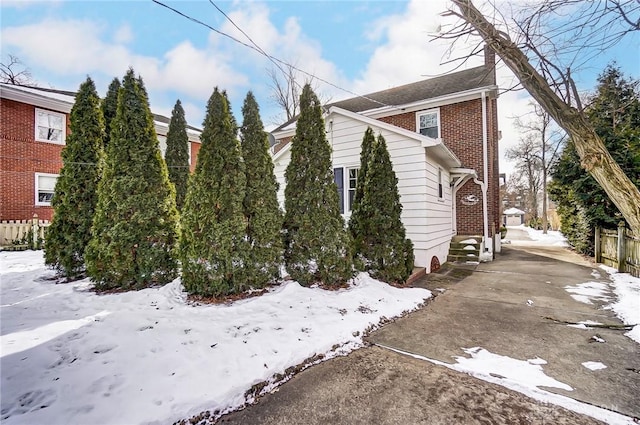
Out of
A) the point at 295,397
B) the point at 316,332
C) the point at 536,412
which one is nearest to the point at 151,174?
the point at 316,332

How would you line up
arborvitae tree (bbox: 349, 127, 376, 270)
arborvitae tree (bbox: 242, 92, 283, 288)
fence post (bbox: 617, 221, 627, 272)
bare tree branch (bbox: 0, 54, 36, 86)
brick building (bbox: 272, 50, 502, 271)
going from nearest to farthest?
arborvitae tree (bbox: 242, 92, 283, 288)
arborvitae tree (bbox: 349, 127, 376, 270)
fence post (bbox: 617, 221, 627, 272)
brick building (bbox: 272, 50, 502, 271)
bare tree branch (bbox: 0, 54, 36, 86)

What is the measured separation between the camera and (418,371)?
2.87 m

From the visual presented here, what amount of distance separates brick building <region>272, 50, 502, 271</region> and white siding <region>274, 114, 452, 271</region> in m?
0.03

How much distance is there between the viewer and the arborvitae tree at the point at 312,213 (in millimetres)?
5262

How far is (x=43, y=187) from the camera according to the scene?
38.7 feet

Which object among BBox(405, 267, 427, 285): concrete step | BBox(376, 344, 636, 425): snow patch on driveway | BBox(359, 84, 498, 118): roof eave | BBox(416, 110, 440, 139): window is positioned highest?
BBox(359, 84, 498, 118): roof eave

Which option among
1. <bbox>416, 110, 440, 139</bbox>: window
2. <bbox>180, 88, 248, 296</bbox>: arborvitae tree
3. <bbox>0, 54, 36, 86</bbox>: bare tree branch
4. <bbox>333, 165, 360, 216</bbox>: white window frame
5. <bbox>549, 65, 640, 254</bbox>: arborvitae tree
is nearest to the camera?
<bbox>180, 88, 248, 296</bbox>: arborvitae tree

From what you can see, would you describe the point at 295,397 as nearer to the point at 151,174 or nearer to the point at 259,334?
the point at 259,334

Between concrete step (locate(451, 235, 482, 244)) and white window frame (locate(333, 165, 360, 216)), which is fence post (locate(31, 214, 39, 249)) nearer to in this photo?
white window frame (locate(333, 165, 360, 216))

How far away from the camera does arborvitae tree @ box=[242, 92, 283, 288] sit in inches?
191

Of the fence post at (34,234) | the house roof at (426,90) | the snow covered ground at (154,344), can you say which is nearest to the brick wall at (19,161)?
the fence post at (34,234)

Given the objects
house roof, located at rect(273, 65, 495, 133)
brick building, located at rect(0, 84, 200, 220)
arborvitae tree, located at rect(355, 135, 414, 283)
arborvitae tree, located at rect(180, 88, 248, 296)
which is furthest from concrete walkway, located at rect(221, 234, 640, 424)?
brick building, located at rect(0, 84, 200, 220)

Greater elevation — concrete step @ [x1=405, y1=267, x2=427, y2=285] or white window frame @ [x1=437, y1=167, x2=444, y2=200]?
white window frame @ [x1=437, y1=167, x2=444, y2=200]

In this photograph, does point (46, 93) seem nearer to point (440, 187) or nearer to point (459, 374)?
point (440, 187)
